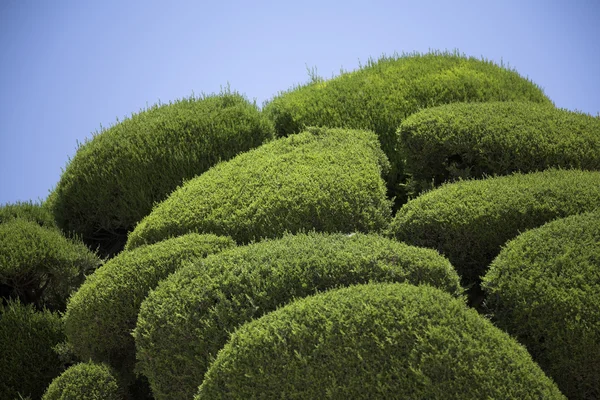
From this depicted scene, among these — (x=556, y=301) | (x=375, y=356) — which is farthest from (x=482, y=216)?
(x=375, y=356)

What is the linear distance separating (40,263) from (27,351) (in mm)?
1045

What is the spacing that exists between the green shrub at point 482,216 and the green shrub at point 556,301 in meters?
0.51

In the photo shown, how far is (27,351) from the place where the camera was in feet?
29.1

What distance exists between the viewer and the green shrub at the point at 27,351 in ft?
28.8

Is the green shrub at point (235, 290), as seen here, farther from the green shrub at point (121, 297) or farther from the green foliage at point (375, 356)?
the green shrub at point (121, 297)

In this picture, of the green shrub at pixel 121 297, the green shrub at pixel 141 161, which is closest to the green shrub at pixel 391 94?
the green shrub at pixel 141 161

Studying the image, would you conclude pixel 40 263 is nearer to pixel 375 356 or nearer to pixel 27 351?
pixel 27 351

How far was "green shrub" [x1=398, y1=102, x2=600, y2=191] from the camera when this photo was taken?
8609mm

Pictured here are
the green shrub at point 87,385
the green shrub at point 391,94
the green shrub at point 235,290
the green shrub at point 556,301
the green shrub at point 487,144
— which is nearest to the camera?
the green shrub at point 556,301

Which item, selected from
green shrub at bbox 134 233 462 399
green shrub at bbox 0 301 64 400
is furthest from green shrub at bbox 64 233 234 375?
green shrub at bbox 0 301 64 400

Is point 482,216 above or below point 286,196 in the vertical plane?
below

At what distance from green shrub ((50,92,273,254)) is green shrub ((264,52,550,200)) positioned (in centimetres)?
57

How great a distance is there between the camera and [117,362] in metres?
7.58

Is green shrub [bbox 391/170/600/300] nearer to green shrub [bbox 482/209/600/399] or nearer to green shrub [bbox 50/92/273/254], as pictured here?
green shrub [bbox 482/209/600/399]
